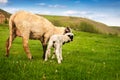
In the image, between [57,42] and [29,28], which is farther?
[29,28]

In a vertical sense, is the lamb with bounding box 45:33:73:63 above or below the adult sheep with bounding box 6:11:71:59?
below

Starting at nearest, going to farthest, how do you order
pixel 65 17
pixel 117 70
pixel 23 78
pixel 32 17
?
pixel 23 78
pixel 117 70
pixel 32 17
pixel 65 17

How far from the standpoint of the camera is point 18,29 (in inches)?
671

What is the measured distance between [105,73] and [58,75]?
2.47 m

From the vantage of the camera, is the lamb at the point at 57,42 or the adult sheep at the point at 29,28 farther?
the adult sheep at the point at 29,28

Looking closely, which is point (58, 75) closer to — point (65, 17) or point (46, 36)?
point (46, 36)

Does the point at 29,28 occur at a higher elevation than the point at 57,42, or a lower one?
higher

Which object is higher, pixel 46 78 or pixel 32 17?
pixel 32 17

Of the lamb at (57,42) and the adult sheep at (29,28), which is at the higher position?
the adult sheep at (29,28)

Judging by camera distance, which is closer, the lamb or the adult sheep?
the lamb

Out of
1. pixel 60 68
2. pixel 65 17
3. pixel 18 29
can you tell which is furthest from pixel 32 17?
pixel 65 17

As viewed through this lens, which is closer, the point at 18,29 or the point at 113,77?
the point at 113,77

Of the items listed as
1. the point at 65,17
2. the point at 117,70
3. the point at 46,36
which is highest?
the point at 46,36

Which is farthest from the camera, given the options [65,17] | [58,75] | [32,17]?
[65,17]
